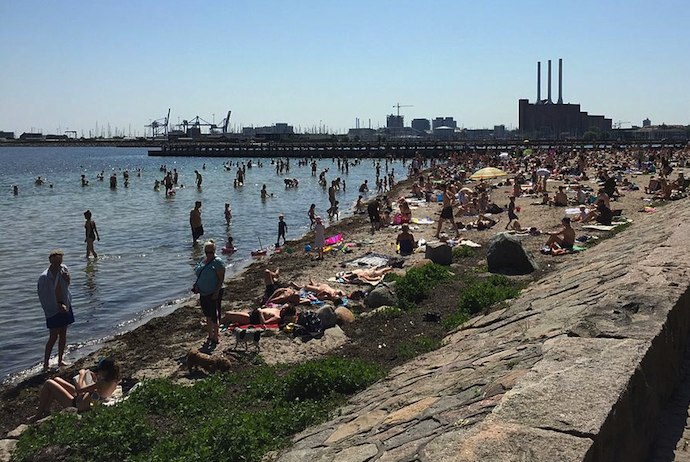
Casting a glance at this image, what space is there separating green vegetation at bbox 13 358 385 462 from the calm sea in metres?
4.26

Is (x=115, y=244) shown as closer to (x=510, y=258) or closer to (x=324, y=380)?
(x=510, y=258)

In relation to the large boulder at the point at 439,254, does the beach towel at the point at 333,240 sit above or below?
below

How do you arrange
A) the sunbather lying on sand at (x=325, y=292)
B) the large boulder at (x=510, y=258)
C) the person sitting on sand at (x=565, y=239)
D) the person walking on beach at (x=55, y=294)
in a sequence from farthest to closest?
1. the person sitting on sand at (x=565, y=239)
2. the large boulder at (x=510, y=258)
3. the sunbather lying on sand at (x=325, y=292)
4. the person walking on beach at (x=55, y=294)

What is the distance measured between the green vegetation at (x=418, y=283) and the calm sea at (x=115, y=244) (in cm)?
541

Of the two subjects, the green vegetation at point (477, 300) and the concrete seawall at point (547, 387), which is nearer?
the concrete seawall at point (547, 387)

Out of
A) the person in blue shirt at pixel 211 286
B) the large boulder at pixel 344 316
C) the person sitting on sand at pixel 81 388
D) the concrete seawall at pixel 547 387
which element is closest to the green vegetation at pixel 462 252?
the large boulder at pixel 344 316

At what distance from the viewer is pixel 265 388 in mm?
7066

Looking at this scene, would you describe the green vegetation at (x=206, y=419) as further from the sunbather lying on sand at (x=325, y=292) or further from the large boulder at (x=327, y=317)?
the sunbather lying on sand at (x=325, y=292)

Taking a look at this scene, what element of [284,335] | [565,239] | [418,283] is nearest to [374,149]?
[565,239]

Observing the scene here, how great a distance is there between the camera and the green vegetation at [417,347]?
791 cm

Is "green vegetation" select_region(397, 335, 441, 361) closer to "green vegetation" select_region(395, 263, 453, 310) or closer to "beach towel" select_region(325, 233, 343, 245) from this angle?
"green vegetation" select_region(395, 263, 453, 310)

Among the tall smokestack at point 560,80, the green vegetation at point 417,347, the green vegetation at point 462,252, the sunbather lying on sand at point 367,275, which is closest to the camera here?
the green vegetation at point 417,347

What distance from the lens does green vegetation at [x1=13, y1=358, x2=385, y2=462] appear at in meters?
5.38

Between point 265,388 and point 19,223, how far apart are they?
26.3 metres
